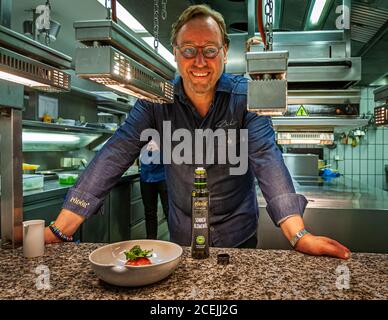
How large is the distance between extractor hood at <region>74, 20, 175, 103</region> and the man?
0.30 m

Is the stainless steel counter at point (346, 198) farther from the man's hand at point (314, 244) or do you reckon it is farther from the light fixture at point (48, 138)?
the light fixture at point (48, 138)

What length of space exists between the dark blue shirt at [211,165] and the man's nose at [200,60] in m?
0.28

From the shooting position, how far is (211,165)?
5.67ft

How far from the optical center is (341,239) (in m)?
2.72

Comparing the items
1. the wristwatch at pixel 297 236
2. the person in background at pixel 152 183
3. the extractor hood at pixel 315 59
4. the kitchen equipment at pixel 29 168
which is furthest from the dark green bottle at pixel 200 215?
the person in background at pixel 152 183

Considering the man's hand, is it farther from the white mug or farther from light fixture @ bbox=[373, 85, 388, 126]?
the white mug

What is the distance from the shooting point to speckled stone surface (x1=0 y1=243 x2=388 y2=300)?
0.95 meters

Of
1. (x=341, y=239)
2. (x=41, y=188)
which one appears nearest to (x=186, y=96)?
(x=341, y=239)

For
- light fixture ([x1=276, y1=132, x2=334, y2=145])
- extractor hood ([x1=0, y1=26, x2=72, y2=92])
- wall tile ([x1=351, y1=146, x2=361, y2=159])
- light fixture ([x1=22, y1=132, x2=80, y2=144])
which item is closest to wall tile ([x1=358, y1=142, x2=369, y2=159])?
wall tile ([x1=351, y1=146, x2=361, y2=159])

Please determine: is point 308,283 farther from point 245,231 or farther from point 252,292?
point 245,231

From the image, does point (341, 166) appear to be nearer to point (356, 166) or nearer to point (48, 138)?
point (356, 166)

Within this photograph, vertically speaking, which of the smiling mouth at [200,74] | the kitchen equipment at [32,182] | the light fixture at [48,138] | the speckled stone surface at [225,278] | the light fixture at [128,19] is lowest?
the speckled stone surface at [225,278]

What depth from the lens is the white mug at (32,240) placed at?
50.3 inches
